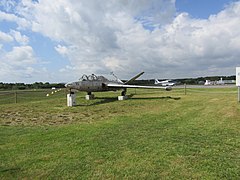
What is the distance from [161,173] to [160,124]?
4.71 meters

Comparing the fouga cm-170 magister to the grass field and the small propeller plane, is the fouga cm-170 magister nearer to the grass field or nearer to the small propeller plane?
the small propeller plane

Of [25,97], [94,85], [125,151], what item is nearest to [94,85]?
[94,85]

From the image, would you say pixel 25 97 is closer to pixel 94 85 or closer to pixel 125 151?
pixel 94 85

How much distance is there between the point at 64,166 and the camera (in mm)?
4898

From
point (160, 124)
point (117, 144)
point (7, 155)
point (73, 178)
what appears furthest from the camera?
point (160, 124)

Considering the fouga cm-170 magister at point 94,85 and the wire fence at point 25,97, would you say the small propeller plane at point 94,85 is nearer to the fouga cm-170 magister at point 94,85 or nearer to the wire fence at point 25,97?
the fouga cm-170 magister at point 94,85

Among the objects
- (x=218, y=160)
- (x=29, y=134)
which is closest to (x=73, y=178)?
(x=218, y=160)

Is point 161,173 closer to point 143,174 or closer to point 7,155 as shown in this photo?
point 143,174

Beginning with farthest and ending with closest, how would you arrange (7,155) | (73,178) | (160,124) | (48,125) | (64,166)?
(48,125) < (160,124) < (7,155) < (64,166) < (73,178)

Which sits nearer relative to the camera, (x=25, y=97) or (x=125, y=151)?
(x=125, y=151)

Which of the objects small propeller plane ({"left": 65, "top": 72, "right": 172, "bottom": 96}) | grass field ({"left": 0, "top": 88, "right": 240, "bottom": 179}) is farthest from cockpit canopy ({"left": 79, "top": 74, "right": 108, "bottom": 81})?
grass field ({"left": 0, "top": 88, "right": 240, "bottom": 179})

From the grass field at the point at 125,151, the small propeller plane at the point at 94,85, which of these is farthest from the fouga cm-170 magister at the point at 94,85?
the grass field at the point at 125,151

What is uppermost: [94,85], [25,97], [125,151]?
[94,85]

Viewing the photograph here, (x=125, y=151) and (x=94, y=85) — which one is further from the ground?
(x=94, y=85)
